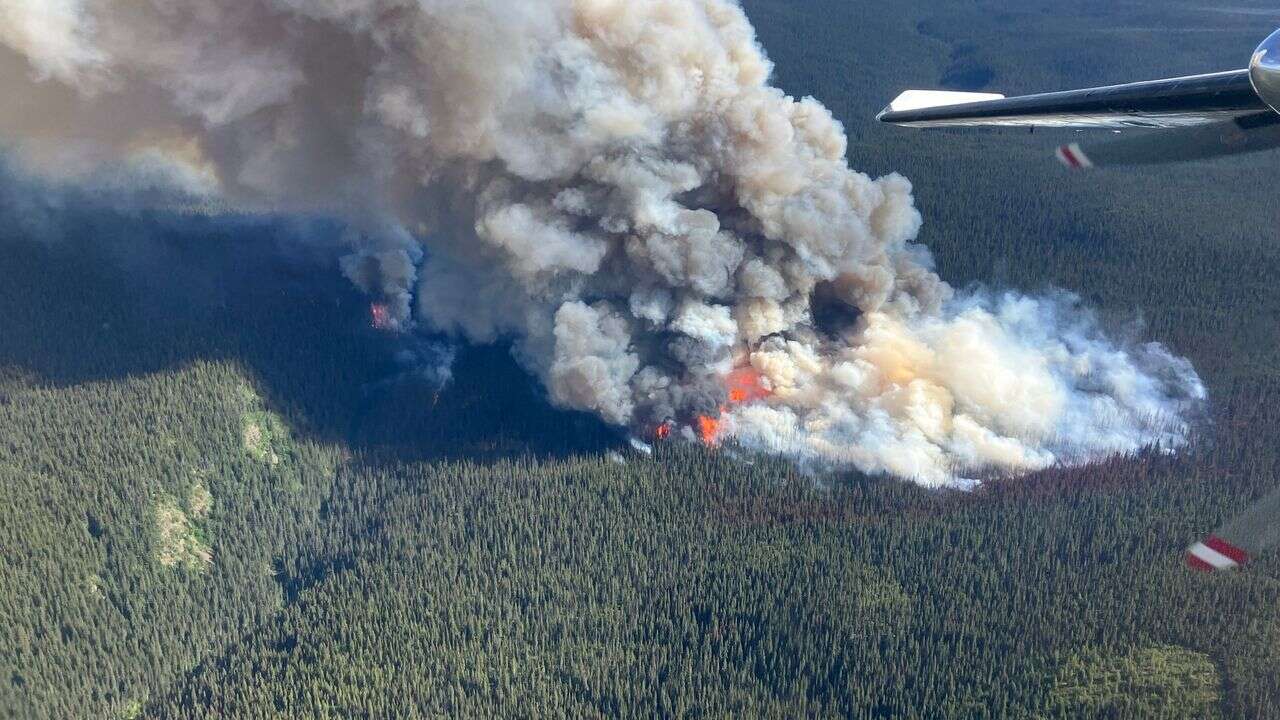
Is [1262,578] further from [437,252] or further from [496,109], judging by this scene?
[437,252]

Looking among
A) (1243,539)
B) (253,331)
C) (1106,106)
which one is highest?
(1106,106)

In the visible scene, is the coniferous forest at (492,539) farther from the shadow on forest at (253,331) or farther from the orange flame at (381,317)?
Answer: the orange flame at (381,317)

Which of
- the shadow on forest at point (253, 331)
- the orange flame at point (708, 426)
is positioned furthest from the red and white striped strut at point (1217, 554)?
the shadow on forest at point (253, 331)

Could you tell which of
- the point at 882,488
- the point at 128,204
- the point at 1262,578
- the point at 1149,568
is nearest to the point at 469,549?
the point at 882,488

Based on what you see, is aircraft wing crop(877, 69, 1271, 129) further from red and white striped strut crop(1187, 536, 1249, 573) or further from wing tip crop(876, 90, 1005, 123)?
red and white striped strut crop(1187, 536, 1249, 573)

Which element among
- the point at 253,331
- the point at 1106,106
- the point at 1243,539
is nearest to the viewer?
the point at 1243,539

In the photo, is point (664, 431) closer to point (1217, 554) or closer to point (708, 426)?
point (708, 426)

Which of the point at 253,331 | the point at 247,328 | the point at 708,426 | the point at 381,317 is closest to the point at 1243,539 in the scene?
the point at 708,426

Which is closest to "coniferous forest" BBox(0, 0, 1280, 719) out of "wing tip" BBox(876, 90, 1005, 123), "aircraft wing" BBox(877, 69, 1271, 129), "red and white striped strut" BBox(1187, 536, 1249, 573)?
"wing tip" BBox(876, 90, 1005, 123)
